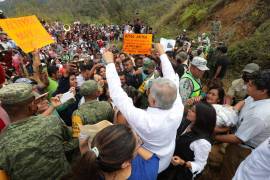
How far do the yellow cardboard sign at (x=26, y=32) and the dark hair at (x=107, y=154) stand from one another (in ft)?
11.2

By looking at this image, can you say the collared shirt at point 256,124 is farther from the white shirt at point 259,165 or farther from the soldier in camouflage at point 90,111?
the soldier in camouflage at point 90,111

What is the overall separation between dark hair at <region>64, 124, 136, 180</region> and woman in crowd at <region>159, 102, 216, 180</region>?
1102 millimetres

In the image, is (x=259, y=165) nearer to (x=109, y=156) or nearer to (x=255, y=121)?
(x=255, y=121)

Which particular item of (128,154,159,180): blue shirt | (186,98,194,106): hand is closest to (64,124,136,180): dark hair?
(128,154,159,180): blue shirt

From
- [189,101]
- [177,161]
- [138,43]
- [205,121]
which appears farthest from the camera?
[138,43]

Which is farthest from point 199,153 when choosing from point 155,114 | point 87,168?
point 87,168

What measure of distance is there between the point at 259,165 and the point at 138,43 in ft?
15.3

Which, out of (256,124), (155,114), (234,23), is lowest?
(256,124)

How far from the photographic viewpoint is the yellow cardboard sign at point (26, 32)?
4.35m

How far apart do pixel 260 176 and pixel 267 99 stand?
3.20 ft

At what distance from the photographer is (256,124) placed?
8.46 ft

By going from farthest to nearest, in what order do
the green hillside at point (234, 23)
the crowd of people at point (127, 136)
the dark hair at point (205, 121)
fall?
1. the green hillside at point (234, 23)
2. the dark hair at point (205, 121)
3. the crowd of people at point (127, 136)

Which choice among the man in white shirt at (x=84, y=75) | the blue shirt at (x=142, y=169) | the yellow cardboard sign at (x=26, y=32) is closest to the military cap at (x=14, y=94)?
the blue shirt at (x=142, y=169)

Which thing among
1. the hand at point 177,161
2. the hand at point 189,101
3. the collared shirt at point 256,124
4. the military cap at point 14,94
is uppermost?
the military cap at point 14,94
